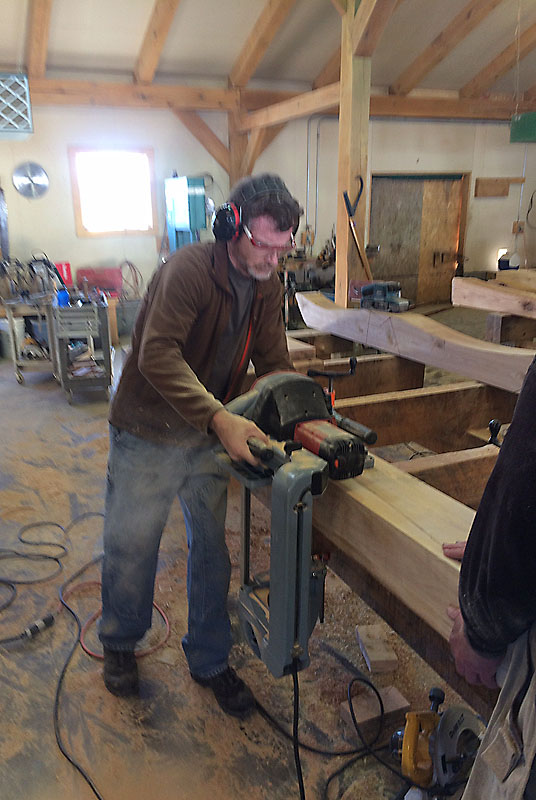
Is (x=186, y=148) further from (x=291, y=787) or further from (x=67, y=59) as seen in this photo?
(x=291, y=787)

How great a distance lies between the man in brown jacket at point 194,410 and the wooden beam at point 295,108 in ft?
12.8

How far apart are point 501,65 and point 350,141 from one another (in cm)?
516

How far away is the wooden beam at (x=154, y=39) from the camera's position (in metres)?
5.58

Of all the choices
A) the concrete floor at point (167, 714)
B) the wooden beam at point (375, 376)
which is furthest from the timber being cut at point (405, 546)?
the wooden beam at point (375, 376)

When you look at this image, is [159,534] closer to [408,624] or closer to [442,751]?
[408,624]

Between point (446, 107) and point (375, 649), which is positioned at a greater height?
point (446, 107)

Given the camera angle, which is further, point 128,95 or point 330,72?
point 330,72

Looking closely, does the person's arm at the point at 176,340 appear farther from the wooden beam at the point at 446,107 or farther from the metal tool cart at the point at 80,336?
the wooden beam at the point at 446,107

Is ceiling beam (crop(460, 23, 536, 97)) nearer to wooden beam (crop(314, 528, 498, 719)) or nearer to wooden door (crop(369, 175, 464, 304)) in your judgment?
wooden door (crop(369, 175, 464, 304))

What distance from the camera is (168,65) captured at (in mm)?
6840

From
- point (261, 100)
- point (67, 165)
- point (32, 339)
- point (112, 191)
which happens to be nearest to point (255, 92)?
point (261, 100)

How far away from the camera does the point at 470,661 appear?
92 cm

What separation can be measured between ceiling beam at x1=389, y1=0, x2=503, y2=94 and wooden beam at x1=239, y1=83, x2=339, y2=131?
6.07 ft

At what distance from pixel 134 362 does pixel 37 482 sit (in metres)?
1.95
